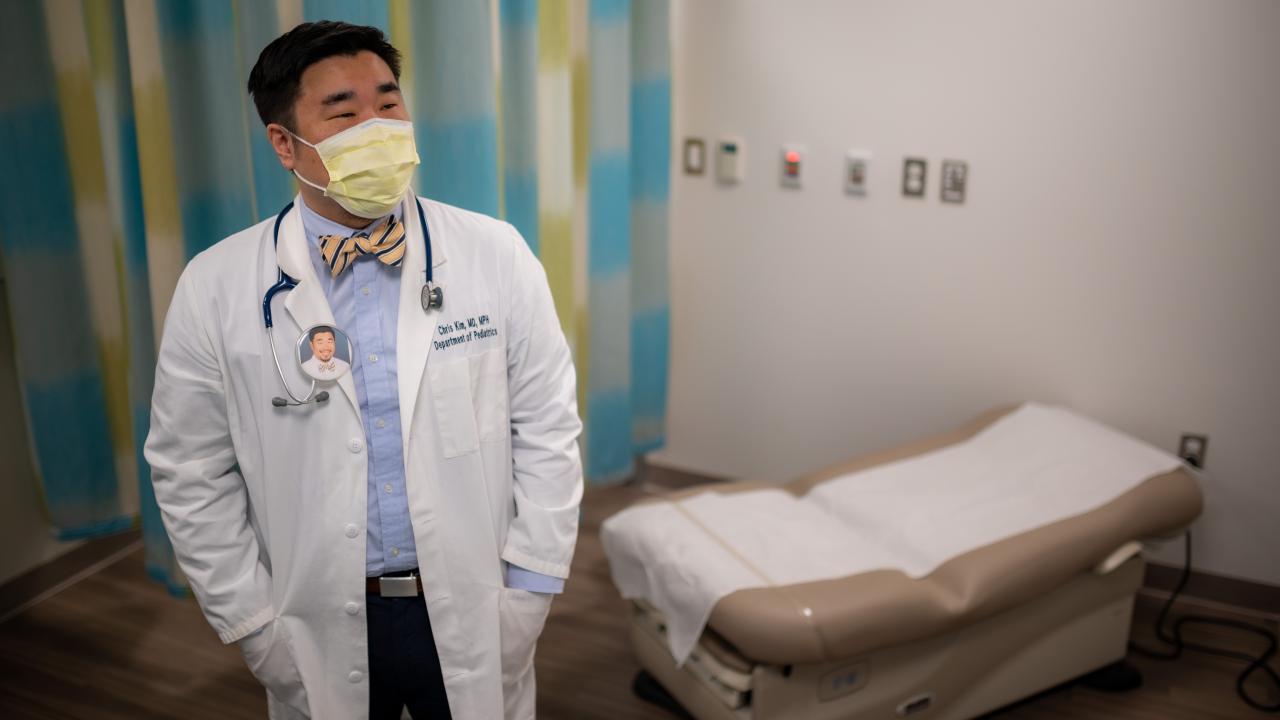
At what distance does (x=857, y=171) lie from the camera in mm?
3195

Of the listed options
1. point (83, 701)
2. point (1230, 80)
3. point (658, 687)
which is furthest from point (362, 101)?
point (1230, 80)

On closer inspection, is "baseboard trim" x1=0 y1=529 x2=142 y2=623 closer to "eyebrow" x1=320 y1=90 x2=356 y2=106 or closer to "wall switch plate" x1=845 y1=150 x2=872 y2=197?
"eyebrow" x1=320 y1=90 x2=356 y2=106

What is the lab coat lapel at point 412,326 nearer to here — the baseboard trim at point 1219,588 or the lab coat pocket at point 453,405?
the lab coat pocket at point 453,405

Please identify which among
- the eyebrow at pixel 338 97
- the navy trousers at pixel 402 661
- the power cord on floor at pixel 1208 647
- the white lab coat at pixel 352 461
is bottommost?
the power cord on floor at pixel 1208 647

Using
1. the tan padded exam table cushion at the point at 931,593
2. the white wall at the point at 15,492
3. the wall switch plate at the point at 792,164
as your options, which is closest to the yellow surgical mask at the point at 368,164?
the tan padded exam table cushion at the point at 931,593

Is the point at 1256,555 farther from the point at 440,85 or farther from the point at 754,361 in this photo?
the point at 440,85

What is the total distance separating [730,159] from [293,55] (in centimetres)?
197

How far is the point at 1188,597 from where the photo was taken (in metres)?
3.06

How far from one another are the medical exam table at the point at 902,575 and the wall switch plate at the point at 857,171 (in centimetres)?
80

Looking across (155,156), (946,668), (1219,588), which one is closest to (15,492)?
(155,156)

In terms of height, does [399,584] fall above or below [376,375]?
below

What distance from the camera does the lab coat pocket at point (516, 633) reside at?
68.7 inches

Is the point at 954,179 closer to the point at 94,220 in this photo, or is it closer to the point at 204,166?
the point at 204,166

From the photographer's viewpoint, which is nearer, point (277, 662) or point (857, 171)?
point (277, 662)
